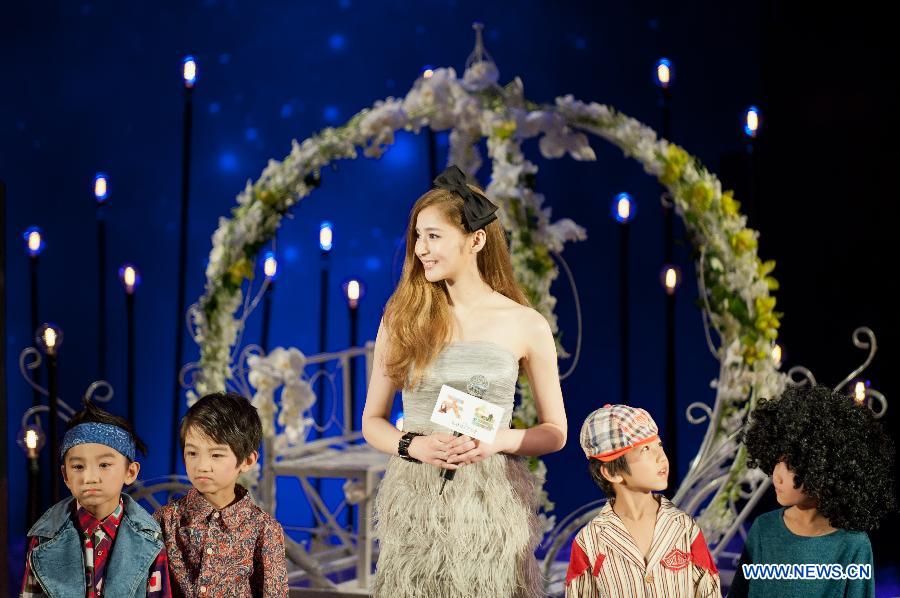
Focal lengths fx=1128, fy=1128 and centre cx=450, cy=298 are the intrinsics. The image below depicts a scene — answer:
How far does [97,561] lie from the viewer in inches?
100

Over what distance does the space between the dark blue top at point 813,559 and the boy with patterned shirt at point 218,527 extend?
1.13 m

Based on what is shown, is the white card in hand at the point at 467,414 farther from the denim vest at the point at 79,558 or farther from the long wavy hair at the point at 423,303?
the denim vest at the point at 79,558

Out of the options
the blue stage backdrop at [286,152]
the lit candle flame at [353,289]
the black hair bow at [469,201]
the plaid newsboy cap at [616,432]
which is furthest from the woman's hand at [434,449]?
the blue stage backdrop at [286,152]

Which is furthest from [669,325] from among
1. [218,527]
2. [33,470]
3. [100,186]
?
[100,186]

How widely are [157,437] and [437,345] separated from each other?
4.26 metres

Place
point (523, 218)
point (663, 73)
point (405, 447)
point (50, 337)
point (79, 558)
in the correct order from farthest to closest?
point (523, 218)
point (663, 73)
point (50, 337)
point (405, 447)
point (79, 558)

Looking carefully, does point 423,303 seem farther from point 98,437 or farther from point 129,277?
point 129,277

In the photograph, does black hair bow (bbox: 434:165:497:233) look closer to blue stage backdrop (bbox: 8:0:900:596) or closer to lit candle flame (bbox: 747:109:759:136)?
lit candle flame (bbox: 747:109:759:136)

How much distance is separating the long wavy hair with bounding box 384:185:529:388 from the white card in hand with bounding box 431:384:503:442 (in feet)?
0.56

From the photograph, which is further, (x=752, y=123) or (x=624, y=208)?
(x=752, y=123)

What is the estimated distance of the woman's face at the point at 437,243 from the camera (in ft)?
8.87

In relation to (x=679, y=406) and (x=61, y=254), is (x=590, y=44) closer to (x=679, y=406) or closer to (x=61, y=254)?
(x=679, y=406)

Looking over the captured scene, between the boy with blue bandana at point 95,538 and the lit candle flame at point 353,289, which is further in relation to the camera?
the lit candle flame at point 353,289

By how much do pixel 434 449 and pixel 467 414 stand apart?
0.12 metres
